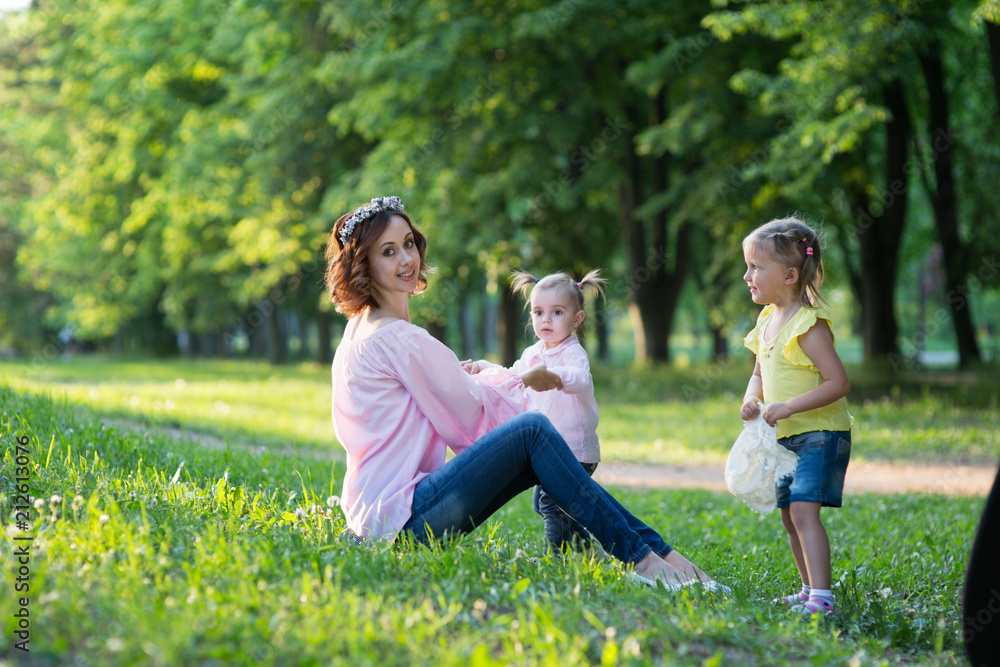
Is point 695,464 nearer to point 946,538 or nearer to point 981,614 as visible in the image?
point 946,538

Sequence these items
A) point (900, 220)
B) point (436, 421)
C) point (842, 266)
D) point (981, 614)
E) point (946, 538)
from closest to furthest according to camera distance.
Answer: point (981, 614)
point (436, 421)
point (946, 538)
point (900, 220)
point (842, 266)

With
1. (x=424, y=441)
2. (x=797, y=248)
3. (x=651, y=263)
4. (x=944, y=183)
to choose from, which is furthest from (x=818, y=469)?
(x=944, y=183)

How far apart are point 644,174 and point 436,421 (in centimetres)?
1661

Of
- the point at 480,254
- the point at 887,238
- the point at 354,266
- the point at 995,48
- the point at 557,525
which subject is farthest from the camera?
the point at 480,254

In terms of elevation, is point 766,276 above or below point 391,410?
above

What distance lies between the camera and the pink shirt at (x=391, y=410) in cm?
387

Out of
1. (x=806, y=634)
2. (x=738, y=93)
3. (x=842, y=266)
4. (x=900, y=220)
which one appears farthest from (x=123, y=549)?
(x=842, y=266)

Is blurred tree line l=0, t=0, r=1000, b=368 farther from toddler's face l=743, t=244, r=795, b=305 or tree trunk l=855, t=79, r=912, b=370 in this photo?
toddler's face l=743, t=244, r=795, b=305

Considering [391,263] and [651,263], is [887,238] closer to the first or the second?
[651,263]

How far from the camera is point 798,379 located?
4.04 m

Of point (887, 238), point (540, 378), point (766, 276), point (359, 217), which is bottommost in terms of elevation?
point (540, 378)

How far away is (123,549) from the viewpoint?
3.24 metres

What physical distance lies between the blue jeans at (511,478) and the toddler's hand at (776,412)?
800mm

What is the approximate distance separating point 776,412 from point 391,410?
1731 mm
